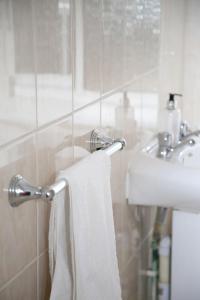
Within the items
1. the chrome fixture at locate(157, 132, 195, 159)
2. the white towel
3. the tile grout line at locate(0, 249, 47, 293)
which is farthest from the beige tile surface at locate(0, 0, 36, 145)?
the chrome fixture at locate(157, 132, 195, 159)

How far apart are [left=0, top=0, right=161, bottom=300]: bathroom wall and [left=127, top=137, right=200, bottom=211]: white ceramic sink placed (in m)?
0.04

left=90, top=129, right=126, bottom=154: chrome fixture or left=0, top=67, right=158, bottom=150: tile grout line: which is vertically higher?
left=0, top=67, right=158, bottom=150: tile grout line

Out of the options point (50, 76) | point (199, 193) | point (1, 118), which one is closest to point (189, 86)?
point (199, 193)

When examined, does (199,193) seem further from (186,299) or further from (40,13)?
(40,13)

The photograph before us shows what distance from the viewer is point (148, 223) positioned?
7.34ft

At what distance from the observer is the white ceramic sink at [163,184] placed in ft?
5.80

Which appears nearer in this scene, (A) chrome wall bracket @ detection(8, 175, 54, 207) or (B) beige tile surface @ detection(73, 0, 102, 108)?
(A) chrome wall bracket @ detection(8, 175, 54, 207)

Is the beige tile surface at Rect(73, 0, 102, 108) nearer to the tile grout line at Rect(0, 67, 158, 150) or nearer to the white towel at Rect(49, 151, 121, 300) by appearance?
the tile grout line at Rect(0, 67, 158, 150)

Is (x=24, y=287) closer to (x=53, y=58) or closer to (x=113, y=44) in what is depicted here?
(x=53, y=58)

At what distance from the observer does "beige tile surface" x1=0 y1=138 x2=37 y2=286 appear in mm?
1100

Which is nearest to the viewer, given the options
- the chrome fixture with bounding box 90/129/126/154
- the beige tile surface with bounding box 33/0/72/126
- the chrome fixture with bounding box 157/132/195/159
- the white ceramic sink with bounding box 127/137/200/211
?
the beige tile surface with bounding box 33/0/72/126

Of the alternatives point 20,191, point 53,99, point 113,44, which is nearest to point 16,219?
point 20,191

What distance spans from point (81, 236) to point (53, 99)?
12.2 inches

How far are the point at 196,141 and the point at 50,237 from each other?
3.38ft
